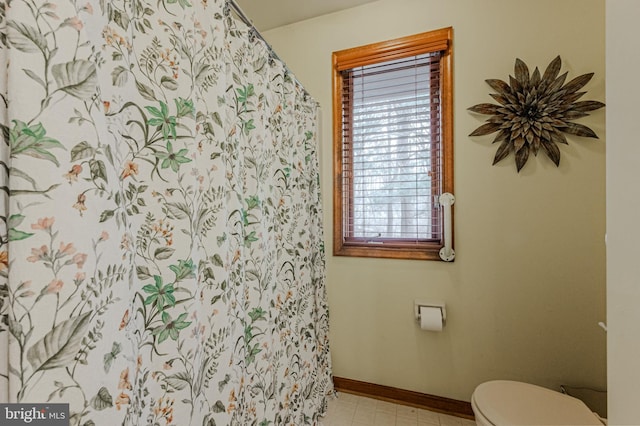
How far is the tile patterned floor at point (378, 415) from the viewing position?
155cm

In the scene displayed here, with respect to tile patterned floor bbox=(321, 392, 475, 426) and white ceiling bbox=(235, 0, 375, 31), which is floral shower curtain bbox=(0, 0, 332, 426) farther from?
white ceiling bbox=(235, 0, 375, 31)

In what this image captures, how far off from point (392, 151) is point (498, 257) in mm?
876

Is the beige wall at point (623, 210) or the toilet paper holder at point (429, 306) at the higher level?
the beige wall at point (623, 210)

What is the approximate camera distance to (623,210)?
25.6 inches

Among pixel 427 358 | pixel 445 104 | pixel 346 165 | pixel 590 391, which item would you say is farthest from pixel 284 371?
pixel 445 104

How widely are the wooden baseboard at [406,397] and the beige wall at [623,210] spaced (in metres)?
1.05

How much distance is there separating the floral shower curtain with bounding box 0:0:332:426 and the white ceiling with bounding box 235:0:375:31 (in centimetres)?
95

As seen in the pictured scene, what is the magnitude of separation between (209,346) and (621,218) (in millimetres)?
1129

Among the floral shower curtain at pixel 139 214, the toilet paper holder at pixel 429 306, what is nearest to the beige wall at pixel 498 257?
the toilet paper holder at pixel 429 306

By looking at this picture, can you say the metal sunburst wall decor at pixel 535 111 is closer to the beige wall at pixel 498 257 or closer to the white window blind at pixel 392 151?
the beige wall at pixel 498 257

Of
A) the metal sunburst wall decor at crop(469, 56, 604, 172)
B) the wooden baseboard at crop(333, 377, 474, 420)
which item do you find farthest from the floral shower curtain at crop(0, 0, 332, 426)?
the metal sunburst wall decor at crop(469, 56, 604, 172)

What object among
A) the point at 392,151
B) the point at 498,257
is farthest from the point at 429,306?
the point at 392,151

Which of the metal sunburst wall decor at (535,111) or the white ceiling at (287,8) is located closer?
the metal sunburst wall decor at (535,111)

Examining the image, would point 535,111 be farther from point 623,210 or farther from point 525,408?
point 525,408
